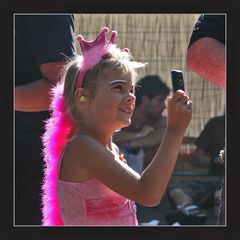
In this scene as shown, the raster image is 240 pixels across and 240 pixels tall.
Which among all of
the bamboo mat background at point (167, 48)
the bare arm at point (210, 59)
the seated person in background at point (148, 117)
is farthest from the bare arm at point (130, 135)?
the bare arm at point (210, 59)

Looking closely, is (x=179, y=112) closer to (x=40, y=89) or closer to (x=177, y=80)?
(x=177, y=80)

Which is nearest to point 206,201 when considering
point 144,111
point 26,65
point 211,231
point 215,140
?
point 215,140

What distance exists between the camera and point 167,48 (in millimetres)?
5191

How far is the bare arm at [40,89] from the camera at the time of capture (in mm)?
2189

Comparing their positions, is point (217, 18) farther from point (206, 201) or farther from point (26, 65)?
point (206, 201)

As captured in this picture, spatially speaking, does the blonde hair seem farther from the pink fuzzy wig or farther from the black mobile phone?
the black mobile phone

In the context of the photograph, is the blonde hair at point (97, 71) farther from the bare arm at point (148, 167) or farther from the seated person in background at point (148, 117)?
the seated person in background at point (148, 117)

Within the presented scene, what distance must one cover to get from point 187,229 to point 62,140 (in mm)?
442

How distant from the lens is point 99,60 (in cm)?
189

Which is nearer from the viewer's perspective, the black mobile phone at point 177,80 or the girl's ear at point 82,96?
the black mobile phone at point 177,80

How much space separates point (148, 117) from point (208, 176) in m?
0.64

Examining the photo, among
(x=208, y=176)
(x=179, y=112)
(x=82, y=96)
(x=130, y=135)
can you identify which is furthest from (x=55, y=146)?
(x=208, y=176)

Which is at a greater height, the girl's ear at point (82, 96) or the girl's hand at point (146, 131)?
the girl's ear at point (82, 96)

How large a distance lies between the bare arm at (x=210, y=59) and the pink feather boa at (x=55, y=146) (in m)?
0.38
